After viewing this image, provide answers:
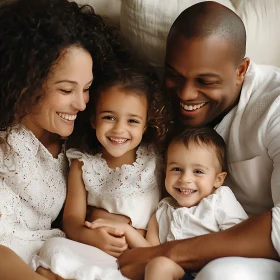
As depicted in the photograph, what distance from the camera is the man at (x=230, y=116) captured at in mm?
1468

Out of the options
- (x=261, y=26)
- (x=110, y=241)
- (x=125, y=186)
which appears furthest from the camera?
(x=261, y=26)

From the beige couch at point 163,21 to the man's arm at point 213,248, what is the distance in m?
0.61

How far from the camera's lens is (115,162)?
1.71m

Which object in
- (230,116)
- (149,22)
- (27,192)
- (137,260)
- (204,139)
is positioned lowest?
(137,260)

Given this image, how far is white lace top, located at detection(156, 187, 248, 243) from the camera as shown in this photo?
Answer: 5.15 ft

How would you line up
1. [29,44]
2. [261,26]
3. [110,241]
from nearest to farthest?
[29,44], [110,241], [261,26]

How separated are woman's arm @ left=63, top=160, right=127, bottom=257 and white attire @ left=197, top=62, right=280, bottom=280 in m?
0.41

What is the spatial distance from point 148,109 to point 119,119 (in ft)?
0.35

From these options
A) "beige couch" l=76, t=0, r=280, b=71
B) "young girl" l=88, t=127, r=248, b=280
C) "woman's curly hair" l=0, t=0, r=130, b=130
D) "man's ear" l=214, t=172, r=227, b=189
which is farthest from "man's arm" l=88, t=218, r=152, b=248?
"beige couch" l=76, t=0, r=280, b=71

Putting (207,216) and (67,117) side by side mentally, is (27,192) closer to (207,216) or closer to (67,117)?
(67,117)

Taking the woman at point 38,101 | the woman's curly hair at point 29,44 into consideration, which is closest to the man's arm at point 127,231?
the woman at point 38,101

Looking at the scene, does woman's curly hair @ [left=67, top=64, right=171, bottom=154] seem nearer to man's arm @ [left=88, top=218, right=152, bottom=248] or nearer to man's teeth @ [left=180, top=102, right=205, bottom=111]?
man's teeth @ [left=180, top=102, right=205, bottom=111]

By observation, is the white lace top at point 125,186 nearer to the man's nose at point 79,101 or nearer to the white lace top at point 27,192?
the white lace top at point 27,192

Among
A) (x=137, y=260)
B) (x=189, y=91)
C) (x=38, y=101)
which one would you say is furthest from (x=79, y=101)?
(x=137, y=260)
